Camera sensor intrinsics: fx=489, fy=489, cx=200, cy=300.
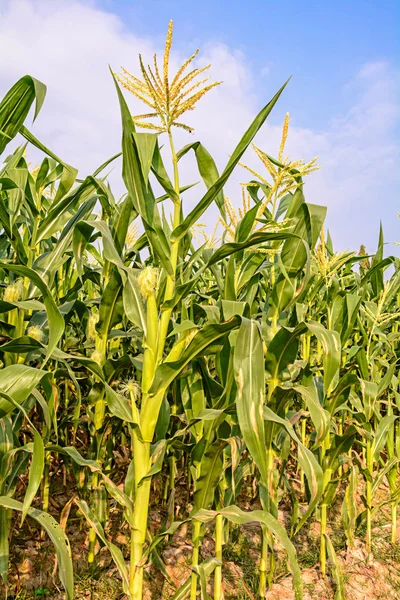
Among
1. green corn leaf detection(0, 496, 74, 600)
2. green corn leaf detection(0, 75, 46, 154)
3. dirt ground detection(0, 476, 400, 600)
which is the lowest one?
dirt ground detection(0, 476, 400, 600)

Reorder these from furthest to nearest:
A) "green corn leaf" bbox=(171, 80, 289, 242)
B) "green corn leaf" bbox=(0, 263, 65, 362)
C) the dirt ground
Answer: the dirt ground, "green corn leaf" bbox=(171, 80, 289, 242), "green corn leaf" bbox=(0, 263, 65, 362)

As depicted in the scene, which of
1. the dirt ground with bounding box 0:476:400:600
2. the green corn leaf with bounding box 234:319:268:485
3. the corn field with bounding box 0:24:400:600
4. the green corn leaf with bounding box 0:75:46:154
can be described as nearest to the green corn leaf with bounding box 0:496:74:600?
the corn field with bounding box 0:24:400:600

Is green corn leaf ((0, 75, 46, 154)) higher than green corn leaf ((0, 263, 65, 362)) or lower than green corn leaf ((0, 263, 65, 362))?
higher

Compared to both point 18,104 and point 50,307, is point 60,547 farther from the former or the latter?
point 18,104

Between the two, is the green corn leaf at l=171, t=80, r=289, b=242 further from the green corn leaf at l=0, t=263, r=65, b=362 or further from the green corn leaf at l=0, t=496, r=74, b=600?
the green corn leaf at l=0, t=496, r=74, b=600

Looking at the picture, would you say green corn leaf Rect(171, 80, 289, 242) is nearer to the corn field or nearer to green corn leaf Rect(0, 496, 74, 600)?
the corn field

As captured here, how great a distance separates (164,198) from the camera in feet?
7.82

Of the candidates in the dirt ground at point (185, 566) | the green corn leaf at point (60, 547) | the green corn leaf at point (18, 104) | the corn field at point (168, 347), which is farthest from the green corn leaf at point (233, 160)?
the dirt ground at point (185, 566)

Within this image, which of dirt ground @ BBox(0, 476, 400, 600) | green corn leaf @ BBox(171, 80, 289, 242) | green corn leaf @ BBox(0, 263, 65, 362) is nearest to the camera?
green corn leaf @ BBox(0, 263, 65, 362)

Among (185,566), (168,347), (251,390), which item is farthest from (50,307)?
(185,566)

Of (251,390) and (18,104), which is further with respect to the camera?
(18,104)

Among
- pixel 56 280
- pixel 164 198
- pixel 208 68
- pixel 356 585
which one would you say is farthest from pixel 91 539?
pixel 208 68

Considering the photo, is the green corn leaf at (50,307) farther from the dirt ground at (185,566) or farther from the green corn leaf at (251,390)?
the dirt ground at (185,566)

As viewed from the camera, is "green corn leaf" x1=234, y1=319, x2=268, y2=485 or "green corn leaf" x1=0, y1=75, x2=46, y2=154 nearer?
"green corn leaf" x1=234, y1=319, x2=268, y2=485
